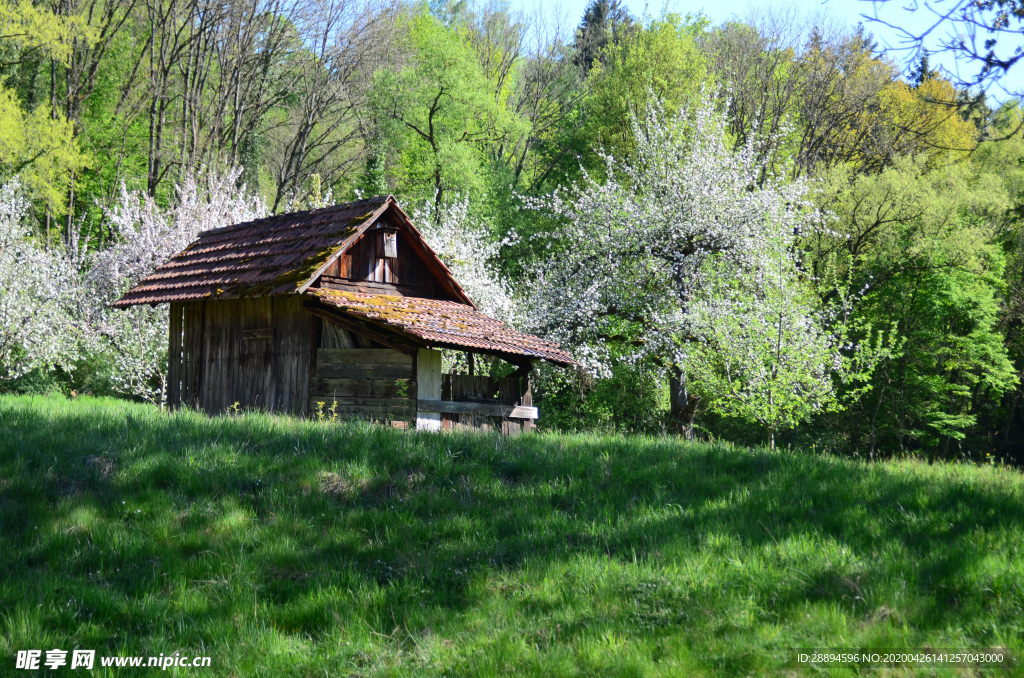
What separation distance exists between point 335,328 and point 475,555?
10.6 metres

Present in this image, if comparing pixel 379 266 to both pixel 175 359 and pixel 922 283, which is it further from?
pixel 922 283

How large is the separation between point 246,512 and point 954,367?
A: 31.1 m

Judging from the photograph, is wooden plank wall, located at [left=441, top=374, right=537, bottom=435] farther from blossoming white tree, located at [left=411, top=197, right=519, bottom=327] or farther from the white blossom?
blossoming white tree, located at [left=411, top=197, right=519, bottom=327]

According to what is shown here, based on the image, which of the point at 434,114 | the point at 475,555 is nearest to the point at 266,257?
the point at 475,555

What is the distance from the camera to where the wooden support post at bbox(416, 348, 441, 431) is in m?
15.3

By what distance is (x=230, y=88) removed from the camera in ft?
106

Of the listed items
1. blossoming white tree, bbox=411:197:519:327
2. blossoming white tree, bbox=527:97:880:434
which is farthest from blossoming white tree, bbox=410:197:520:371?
blossoming white tree, bbox=527:97:880:434

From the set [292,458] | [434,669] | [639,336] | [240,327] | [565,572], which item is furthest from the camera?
[639,336]

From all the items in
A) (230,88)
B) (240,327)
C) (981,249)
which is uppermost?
(230,88)

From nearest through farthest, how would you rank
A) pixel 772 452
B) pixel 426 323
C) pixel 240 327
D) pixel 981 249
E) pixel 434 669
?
pixel 434 669, pixel 772 452, pixel 426 323, pixel 240 327, pixel 981 249

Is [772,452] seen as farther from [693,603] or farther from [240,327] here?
[240,327]

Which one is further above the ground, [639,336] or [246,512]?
[639,336]

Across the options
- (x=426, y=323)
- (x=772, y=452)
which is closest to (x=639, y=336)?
(x=426, y=323)

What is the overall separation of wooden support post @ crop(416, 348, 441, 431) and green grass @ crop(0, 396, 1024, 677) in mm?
6427
